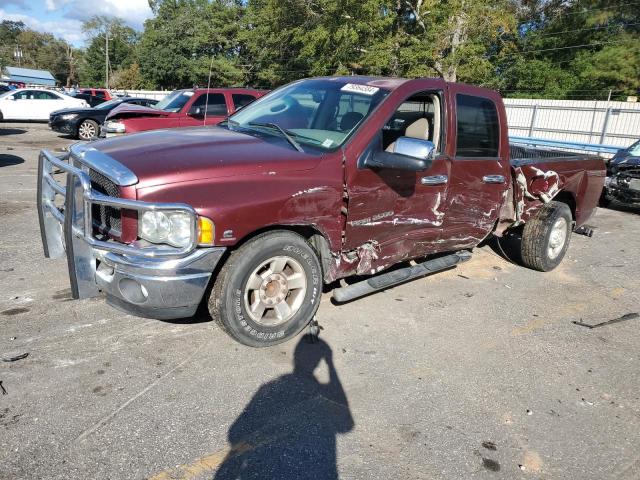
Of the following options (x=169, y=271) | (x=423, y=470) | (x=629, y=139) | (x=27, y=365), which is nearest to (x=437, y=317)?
→ (x=423, y=470)

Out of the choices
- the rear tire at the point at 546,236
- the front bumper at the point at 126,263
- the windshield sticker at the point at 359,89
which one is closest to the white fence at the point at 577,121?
the rear tire at the point at 546,236

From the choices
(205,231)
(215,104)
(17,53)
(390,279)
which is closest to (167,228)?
(205,231)

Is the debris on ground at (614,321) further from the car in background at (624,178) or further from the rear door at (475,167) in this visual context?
the car in background at (624,178)

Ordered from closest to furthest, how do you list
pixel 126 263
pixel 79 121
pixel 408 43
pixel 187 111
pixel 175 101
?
pixel 126 263 < pixel 187 111 < pixel 175 101 < pixel 79 121 < pixel 408 43

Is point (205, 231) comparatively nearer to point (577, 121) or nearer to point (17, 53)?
point (577, 121)

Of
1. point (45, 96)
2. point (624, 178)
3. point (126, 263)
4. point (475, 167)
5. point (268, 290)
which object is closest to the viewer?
point (126, 263)

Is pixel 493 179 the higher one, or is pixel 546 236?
pixel 493 179

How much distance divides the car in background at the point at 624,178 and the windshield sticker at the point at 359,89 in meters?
7.32

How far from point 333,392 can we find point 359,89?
2.46 metres

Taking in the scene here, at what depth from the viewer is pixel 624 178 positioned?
9.62 m

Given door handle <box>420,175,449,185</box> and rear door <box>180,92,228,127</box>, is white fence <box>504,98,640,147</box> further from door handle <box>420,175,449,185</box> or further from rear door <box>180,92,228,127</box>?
door handle <box>420,175,449,185</box>

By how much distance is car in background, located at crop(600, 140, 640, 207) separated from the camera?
9469 mm

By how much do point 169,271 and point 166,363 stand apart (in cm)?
73

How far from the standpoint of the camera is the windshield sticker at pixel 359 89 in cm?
427
